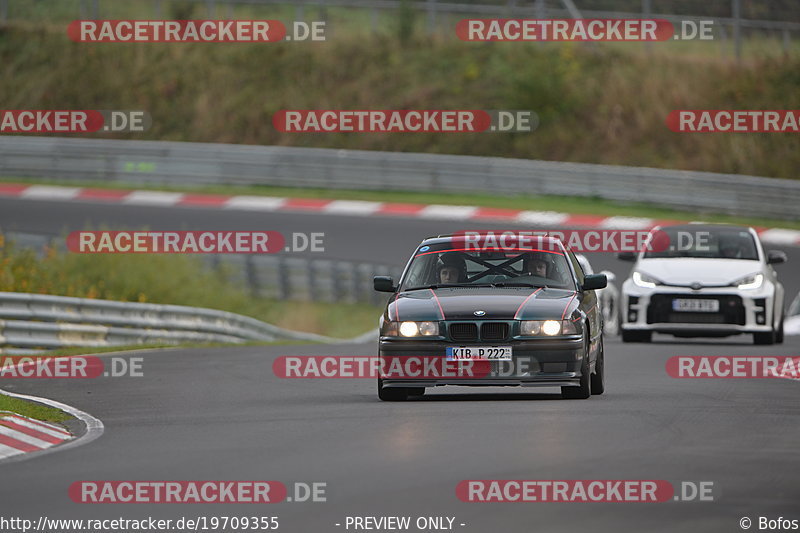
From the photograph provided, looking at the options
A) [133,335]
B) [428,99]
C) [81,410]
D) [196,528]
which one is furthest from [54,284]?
[428,99]

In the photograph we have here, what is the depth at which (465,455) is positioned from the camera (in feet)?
32.0

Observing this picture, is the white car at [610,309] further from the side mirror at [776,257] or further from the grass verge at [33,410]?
A: the grass verge at [33,410]

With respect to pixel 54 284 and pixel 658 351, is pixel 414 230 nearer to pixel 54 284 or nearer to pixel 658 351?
pixel 54 284

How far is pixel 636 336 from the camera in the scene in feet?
66.9

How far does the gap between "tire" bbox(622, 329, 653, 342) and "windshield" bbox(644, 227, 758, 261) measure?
38.0 inches

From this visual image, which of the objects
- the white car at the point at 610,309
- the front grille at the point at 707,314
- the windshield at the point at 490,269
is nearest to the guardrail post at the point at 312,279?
the white car at the point at 610,309

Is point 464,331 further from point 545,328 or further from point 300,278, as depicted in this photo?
point 300,278

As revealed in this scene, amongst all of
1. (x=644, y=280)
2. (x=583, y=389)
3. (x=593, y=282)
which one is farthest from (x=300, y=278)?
(x=583, y=389)

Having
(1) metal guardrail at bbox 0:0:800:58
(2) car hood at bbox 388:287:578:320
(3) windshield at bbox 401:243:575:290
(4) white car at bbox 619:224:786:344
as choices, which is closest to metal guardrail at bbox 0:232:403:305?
(4) white car at bbox 619:224:786:344

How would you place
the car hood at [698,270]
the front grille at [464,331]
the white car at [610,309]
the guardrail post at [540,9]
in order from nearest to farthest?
1. the front grille at [464,331]
2. the car hood at [698,270]
3. the white car at [610,309]
4. the guardrail post at [540,9]

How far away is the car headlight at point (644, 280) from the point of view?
19625mm

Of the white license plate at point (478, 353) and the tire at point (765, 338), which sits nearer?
the white license plate at point (478, 353)

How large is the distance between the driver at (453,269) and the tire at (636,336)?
21.9 feet

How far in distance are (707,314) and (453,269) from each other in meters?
6.33
